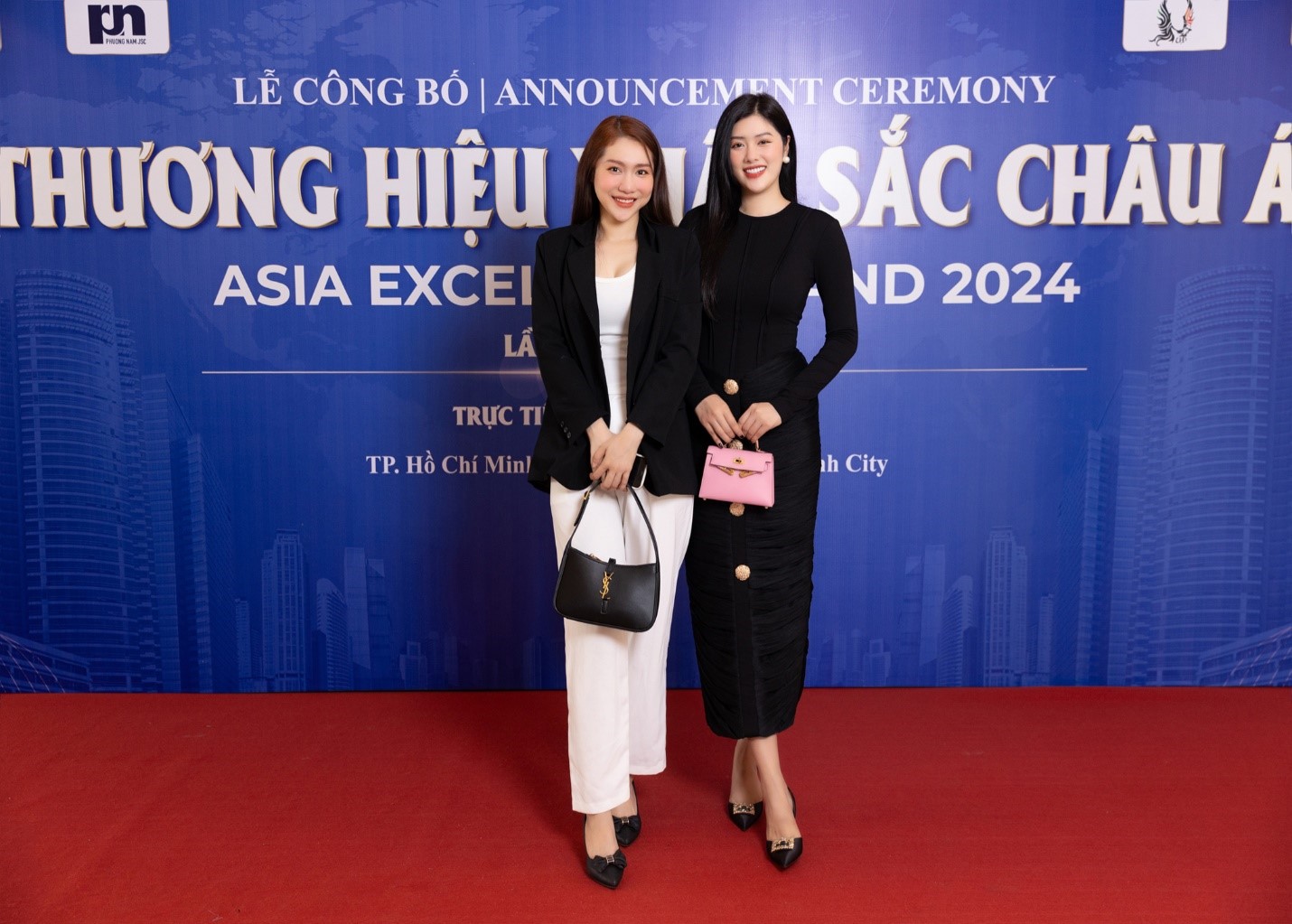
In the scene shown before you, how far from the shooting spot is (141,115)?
3.33 meters

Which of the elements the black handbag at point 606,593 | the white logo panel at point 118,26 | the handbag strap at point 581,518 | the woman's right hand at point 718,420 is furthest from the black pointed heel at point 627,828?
the white logo panel at point 118,26

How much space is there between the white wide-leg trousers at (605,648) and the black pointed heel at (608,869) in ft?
0.35

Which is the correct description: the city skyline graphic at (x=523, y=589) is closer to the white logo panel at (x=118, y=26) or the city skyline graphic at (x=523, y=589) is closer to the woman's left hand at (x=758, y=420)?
the white logo panel at (x=118, y=26)

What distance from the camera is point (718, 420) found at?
2.41 m

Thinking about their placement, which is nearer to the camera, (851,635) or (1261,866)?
(1261,866)

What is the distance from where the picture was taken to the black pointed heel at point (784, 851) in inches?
95.4

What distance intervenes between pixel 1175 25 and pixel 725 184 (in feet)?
5.99

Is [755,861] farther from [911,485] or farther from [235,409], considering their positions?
[235,409]

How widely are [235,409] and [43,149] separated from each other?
993 millimetres

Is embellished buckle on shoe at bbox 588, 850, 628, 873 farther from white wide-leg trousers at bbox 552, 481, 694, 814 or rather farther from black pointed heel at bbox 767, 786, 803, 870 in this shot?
black pointed heel at bbox 767, 786, 803, 870

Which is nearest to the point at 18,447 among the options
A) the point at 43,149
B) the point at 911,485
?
the point at 43,149

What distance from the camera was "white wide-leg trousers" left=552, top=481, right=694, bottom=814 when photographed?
2361mm

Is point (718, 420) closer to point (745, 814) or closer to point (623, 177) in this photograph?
point (623, 177)

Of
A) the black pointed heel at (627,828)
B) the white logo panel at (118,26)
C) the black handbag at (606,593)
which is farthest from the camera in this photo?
the white logo panel at (118,26)
